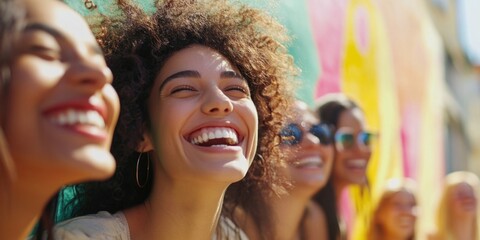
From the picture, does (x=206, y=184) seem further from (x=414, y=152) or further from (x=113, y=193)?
(x=414, y=152)

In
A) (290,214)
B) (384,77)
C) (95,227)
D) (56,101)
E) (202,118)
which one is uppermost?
(384,77)

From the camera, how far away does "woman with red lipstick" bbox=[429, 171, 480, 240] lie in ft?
16.9

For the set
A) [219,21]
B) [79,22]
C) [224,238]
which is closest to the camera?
[79,22]

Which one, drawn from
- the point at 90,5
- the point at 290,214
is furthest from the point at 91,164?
the point at 290,214

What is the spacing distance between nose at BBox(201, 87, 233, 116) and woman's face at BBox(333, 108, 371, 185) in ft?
6.14

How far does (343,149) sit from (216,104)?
1.97m

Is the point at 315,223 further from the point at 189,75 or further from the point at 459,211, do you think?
the point at 459,211

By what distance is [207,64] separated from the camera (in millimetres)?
2225

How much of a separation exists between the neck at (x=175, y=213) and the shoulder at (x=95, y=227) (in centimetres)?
6

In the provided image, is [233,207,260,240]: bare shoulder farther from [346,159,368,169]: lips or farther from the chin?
the chin

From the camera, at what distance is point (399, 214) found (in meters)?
4.60

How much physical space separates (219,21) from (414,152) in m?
6.58

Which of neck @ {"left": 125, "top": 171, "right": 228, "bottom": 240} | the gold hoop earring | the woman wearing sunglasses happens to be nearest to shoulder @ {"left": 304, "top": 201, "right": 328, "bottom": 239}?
the woman wearing sunglasses

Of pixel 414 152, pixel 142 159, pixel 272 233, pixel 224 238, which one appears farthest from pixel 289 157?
pixel 414 152
